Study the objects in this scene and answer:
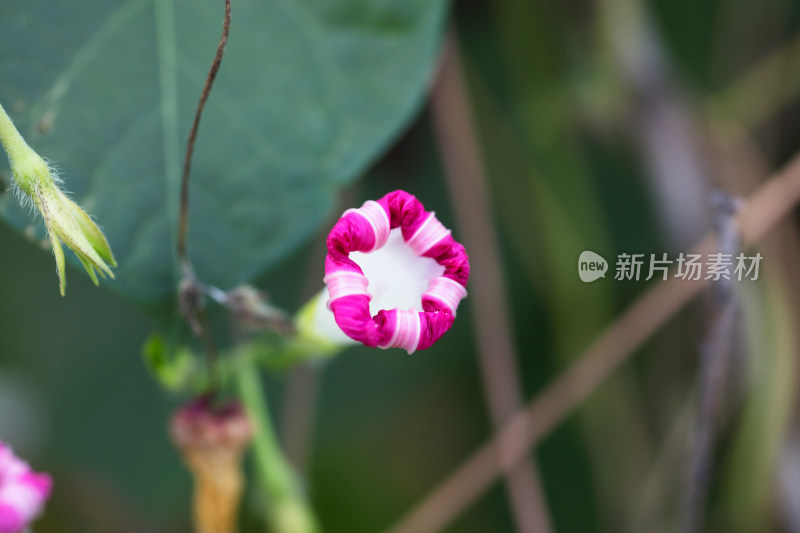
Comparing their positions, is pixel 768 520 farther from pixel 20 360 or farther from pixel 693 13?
pixel 20 360

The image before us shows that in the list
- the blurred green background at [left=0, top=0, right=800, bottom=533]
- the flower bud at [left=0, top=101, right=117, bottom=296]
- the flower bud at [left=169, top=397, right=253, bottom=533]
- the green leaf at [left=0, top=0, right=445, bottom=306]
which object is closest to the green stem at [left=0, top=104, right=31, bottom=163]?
the flower bud at [left=0, top=101, right=117, bottom=296]

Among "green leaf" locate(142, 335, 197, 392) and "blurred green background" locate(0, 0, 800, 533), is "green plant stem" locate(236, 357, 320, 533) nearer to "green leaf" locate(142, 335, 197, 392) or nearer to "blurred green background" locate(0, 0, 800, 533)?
"green leaf" locate(142, 335, 197, 392)

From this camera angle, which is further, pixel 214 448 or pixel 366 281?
pixel 214 448

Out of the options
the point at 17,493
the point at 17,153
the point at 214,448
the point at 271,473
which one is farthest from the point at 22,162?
the point at 271,473

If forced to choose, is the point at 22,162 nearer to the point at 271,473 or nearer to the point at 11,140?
the point at 11,140

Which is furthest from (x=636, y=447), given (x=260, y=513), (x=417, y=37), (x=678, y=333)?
(x=417, y=37)

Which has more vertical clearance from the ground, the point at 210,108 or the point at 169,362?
the point at 210,108
